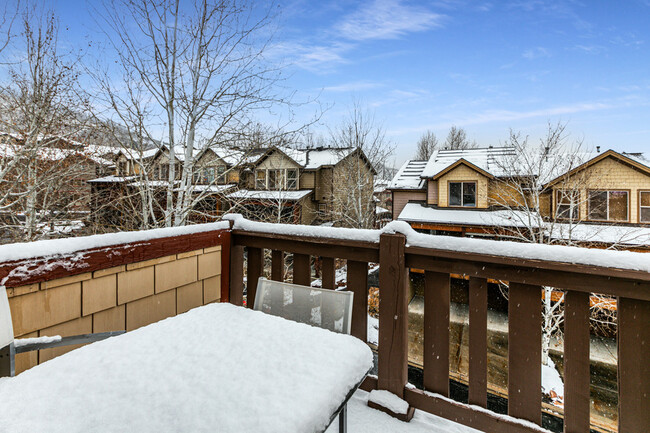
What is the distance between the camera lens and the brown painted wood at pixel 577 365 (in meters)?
1.29

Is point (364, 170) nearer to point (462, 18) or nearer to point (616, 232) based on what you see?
point (462, 18)

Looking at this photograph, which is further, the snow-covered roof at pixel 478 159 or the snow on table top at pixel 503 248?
the snow-covered roof at pixel 478 159

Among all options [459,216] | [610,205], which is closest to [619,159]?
[610,205]

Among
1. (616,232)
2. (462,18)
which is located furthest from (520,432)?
(616,232)

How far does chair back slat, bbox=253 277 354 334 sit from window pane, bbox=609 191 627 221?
12.4 m

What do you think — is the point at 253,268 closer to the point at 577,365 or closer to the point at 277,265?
the point at 277,265

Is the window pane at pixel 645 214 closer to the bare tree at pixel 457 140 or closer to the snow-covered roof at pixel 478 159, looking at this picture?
the snow-covered roof at pixel 478 159

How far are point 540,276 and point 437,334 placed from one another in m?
0.59

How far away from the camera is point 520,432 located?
139cm

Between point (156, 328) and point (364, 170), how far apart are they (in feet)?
43.6

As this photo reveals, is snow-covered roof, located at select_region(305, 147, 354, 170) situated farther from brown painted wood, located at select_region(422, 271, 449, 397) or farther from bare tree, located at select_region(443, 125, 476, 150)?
bare tree, located at select_region(443, 125, 476, 150)

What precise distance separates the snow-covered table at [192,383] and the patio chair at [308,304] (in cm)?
23

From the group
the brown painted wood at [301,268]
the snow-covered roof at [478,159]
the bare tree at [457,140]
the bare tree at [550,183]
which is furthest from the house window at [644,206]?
the bare tree at [457,140]

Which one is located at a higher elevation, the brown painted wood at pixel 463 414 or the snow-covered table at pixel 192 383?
the snow-covered table at pixel 192 383
